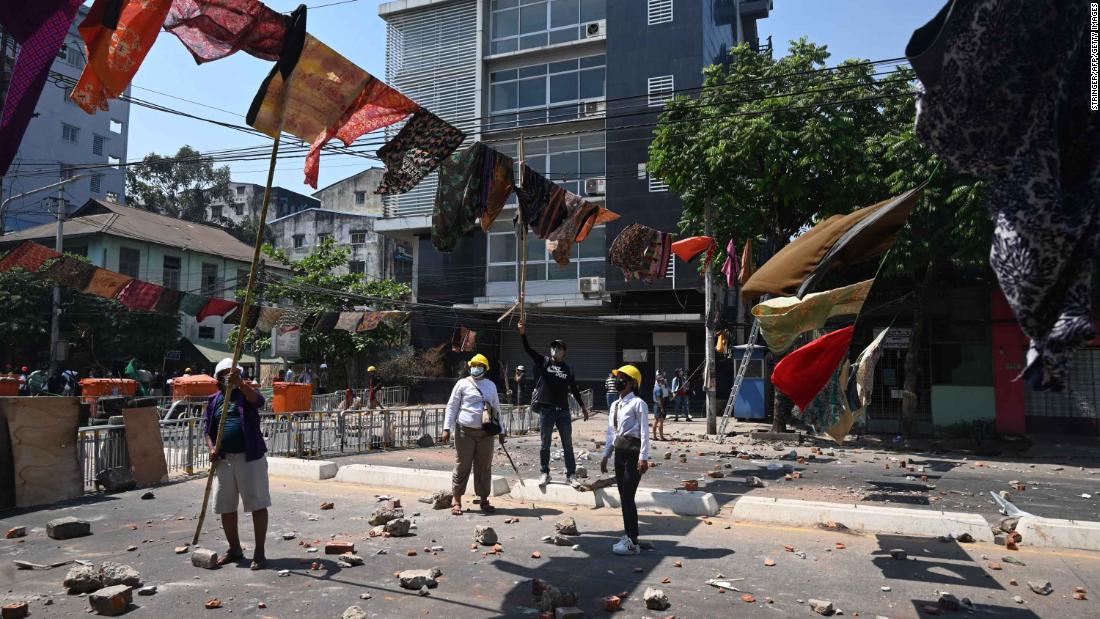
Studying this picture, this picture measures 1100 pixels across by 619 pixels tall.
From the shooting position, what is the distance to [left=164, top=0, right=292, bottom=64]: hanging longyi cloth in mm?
6074

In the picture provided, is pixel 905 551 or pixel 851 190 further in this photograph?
pixel 851 190

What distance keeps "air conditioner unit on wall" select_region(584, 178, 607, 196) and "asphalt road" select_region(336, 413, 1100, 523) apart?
13497mm

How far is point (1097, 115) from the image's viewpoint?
3.22 metres

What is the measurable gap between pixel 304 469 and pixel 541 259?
2072 centimetres

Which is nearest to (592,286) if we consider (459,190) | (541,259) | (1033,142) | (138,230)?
(541,259)

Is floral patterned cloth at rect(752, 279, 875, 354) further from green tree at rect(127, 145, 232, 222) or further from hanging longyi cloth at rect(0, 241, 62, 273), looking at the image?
green tree at rect(127, 145, 232, 222)

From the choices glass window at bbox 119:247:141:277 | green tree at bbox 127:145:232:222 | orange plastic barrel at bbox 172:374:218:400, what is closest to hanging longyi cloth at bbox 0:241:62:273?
orange plastic barrel at bbox 172:374:218:400

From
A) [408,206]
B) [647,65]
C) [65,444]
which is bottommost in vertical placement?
[65,444]

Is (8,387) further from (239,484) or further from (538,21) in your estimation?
(538,21)

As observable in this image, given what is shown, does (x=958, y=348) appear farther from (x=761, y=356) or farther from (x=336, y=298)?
(x=336, y=298)

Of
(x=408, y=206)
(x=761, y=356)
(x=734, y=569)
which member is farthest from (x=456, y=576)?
(x=408, y=206)

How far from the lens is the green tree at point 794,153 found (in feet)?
52.0

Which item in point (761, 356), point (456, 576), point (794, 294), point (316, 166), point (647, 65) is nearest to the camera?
point (456, 576)

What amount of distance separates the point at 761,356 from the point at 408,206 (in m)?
18.1
